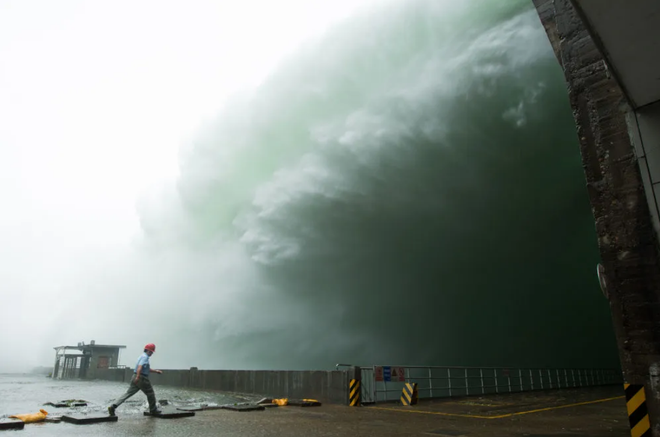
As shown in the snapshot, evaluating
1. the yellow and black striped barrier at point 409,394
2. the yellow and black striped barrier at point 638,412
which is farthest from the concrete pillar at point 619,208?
the yellow and black striped barrier at point 409,394

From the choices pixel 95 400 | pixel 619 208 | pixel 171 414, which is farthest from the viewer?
pixel 95 400

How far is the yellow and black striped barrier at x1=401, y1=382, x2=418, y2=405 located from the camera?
14.3 metres

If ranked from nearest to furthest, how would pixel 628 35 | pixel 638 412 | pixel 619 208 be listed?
pixel 628 35, pixel 638 412, pixel 619 208

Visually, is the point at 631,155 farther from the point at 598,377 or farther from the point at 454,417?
the point at 598,377

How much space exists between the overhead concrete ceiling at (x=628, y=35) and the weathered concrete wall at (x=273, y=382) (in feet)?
40.0

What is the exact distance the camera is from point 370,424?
30.2 feet

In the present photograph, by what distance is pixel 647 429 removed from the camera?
5.70 metres

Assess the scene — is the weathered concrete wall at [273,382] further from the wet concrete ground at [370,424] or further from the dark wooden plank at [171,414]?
the dark wooden plank at [171,414]

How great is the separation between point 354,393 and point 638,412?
947cm

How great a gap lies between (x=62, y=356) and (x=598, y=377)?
252ft

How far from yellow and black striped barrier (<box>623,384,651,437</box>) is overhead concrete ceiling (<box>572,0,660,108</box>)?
422 cm

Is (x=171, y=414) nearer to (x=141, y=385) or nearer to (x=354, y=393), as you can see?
(x=141, y=385)

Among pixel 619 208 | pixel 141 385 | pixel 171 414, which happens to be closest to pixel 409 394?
pixel 171 414

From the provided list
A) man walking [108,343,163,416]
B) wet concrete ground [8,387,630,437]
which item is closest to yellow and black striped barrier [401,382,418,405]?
wet concrete ground [8,387,630,437]
